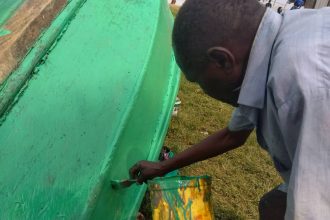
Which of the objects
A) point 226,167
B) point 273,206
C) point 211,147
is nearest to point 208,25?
point 211,147

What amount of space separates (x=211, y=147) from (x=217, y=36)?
2.15 feet

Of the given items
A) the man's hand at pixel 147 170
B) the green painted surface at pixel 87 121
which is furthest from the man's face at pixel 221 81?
the green painted surface at pixel 87 121

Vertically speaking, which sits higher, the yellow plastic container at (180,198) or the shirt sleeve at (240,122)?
the shirt sleeve at (240,122)

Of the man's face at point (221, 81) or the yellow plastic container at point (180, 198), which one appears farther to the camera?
the yellow plastic container at point (180, 198)

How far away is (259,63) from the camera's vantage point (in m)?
1.43

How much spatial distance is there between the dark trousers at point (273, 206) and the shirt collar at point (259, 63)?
88cm

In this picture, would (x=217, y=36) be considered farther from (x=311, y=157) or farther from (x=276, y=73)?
(x=311, y=157)

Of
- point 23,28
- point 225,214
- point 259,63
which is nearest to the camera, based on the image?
point 259,63

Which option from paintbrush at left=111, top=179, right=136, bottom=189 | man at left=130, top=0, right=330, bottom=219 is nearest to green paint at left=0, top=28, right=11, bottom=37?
paintbrush at left=111, top=179, right=136, bottom=189

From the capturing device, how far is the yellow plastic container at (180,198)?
6.88ft

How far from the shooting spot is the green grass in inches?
126

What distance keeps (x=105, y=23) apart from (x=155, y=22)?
1.23 ft

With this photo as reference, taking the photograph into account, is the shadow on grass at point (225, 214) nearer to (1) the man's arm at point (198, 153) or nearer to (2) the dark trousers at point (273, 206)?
(2) the dark trousers at point (273, 206)

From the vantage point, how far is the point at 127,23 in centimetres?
271
